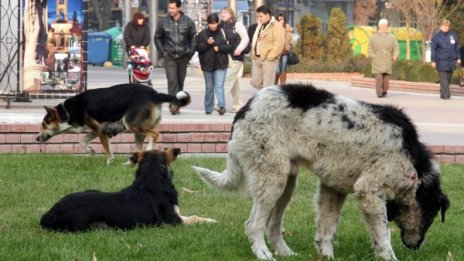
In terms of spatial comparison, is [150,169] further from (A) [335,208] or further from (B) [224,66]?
(B) [224,66]

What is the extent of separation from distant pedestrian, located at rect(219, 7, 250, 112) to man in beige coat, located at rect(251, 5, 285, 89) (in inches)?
12.3

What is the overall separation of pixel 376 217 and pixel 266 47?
1255cm

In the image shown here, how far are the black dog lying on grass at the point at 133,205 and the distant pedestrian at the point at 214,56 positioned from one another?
9.87 meters

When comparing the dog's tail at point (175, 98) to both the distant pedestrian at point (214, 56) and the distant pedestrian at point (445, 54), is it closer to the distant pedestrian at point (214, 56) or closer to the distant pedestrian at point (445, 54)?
the distant pedestrian at point (214, 56)

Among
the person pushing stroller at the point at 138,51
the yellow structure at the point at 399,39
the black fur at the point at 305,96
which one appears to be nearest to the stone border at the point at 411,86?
the person pushing stroller at the point at 138,51

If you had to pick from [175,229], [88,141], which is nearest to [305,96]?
[175,229]

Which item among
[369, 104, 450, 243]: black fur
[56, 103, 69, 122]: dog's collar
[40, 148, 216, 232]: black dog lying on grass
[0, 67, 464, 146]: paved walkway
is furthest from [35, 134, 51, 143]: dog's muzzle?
[369, 104, 450, 243]: black fur

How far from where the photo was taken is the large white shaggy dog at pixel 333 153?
23.3ft

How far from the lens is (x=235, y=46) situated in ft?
62.1

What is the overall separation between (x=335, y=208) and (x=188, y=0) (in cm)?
3295

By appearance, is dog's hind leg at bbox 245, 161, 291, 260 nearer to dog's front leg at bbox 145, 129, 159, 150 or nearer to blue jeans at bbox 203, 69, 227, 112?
dog's front leg at bbox 145, 129, 159, 150

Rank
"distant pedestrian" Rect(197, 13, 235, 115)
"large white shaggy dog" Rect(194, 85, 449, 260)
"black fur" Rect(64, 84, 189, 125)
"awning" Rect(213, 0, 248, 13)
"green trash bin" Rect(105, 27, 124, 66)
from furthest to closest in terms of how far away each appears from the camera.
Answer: "green trash bin" Rect(105, 27, 124, 66) < "awning" Rect(213, 0, 248, 13) < "distant pedestrian" Rect(197, 13, 235, 115) < "black fur" Rect(64, 84, 189, 125) < "large white shaggy dog" Rect(194, 85, 449, 260)

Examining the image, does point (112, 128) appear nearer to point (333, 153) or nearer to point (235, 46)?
point (333, 153)

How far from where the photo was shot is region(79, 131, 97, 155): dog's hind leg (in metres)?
13.1
